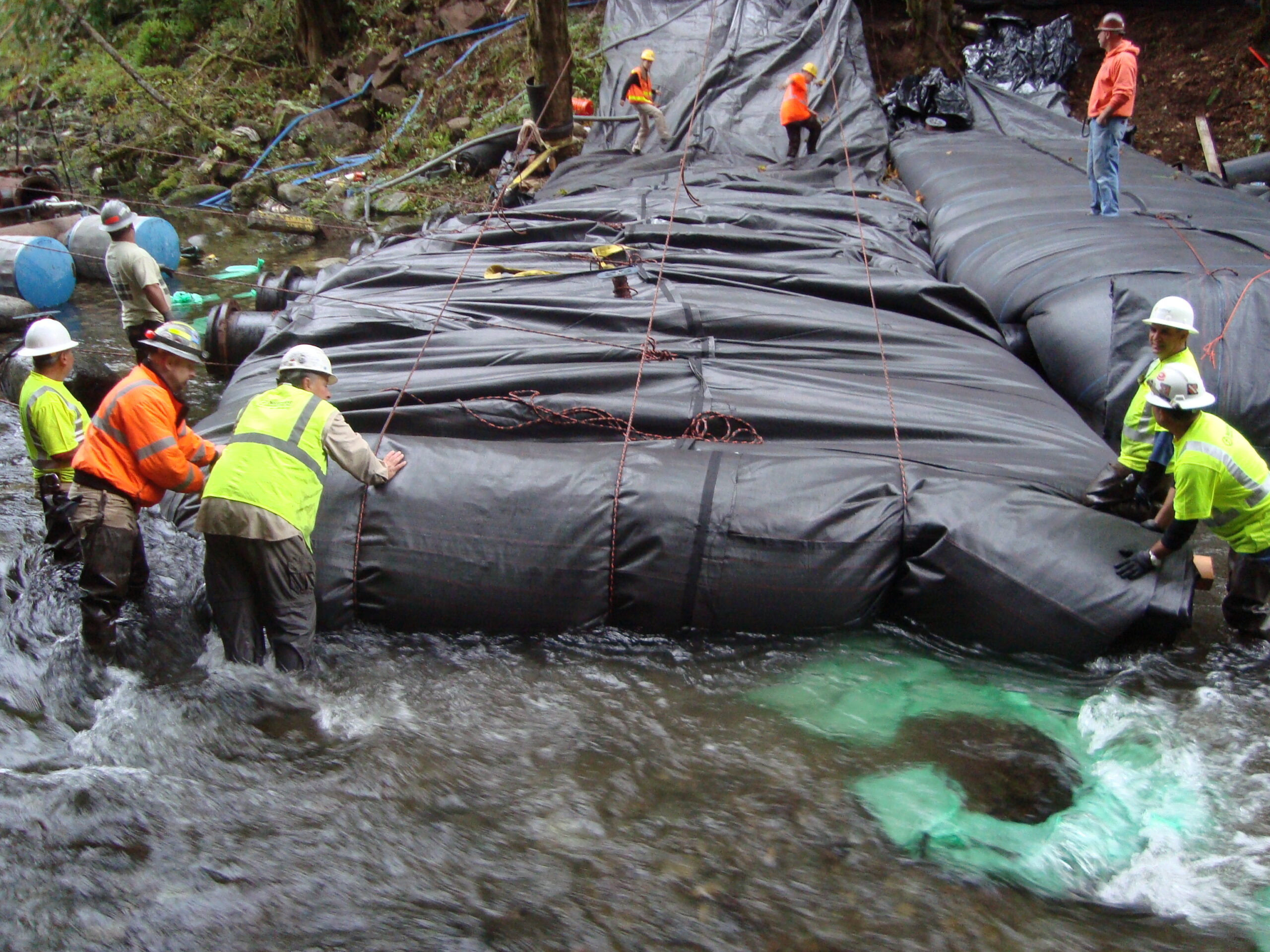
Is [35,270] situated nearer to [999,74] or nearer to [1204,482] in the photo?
[1204,482]

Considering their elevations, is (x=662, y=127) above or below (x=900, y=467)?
above

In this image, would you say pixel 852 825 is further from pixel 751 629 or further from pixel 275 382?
pixel 275 382

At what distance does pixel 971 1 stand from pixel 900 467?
10339mm

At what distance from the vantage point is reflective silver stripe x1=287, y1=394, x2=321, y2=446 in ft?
11.5

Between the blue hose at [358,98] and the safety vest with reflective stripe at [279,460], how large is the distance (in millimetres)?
9845

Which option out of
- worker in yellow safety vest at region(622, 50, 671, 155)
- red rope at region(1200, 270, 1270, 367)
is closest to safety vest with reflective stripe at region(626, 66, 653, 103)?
worker in yellow safety vest at region(622, 50, 671, 155)

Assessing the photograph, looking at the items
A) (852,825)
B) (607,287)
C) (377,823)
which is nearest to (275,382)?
(607,287)

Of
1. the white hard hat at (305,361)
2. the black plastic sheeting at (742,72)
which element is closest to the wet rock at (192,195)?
the black plastic sheeting at (742,72)

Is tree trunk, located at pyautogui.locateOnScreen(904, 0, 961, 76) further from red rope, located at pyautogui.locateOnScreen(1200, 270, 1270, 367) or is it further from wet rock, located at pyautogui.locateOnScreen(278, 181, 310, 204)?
wet rock, located at pyautogui.locateOnScreen(278, 181, 310, 204)

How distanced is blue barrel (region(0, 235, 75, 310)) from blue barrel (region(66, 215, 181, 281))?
1.52 feet

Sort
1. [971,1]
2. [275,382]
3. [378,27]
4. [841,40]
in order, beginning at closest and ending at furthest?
[275,382]
[841,40]
[971,1]
[378,27]

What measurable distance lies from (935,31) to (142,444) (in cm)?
1042

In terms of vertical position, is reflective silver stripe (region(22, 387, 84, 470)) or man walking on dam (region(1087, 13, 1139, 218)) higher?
man walking on dam (region(1087, 13, 1139, 218))

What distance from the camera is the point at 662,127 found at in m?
9.55
